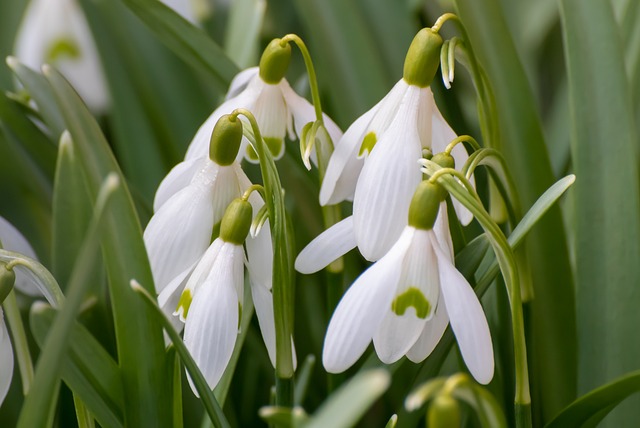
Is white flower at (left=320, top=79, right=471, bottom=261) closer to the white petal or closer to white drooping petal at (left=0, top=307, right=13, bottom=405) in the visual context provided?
the white petal

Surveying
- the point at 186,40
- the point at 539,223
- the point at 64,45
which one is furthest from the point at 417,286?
the point at 64,45

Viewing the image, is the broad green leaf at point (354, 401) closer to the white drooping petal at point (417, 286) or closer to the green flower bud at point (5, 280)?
the white drooping petal at point (417, 286)

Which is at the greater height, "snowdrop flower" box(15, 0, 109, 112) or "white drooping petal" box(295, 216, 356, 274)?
"snowdrop flower" box(15, 0, 109, 112)

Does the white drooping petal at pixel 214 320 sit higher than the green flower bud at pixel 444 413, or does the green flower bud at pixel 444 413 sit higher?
the white drooping petal at pixel 214 320

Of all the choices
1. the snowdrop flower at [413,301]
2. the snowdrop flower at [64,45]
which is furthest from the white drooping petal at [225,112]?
the snowdrop flower at [64,45]

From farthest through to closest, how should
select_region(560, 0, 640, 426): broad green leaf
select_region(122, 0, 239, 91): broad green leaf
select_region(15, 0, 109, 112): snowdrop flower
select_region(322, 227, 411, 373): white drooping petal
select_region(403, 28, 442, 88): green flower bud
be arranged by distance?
select_region(15, 0, 109, 112): snowdrop flower < select_region(122, 0, 239, 91): broad green leaf < select_region(560, 0, 640, 426): broad green leaf < select_region(403, 28, 442, 88): green flower bud < select_region(322, 227, 411, 373): white drooping petal

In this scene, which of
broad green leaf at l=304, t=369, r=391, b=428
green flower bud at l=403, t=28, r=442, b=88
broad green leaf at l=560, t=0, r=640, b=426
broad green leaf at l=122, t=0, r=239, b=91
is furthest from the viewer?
broad green leaf at l=122, t=0, r=239, b=91

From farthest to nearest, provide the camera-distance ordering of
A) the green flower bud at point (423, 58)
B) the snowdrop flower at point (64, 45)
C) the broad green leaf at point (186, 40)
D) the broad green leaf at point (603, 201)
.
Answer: the snowdrop flower at point (64, 45), the broad green leaf at point (186, 40), the broad green leaf at point (603, 201), the green flower bud at point (423, 58)

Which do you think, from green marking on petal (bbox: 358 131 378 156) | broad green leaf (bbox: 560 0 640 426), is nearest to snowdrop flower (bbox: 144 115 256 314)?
green marking on petal (bbox: 358 131 378 156)
